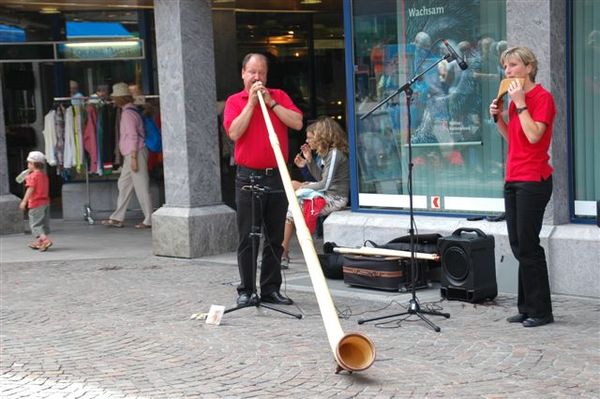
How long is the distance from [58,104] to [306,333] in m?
9.34

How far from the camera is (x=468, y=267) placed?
26.2 feet

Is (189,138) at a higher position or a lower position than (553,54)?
lower

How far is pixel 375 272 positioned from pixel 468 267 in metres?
1.02

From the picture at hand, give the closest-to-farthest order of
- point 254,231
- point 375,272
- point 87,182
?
point 254,231, point 375,272, point 87,182

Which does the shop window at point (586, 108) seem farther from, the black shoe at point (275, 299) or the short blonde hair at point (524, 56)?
the black shoe at point (275, 299)

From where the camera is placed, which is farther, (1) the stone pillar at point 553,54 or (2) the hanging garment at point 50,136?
(2) the hanging garment at point 50,136

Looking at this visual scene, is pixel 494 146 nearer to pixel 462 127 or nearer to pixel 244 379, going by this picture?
pixel 462 127

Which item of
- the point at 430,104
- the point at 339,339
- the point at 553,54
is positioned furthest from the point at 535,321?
the point at 430,104

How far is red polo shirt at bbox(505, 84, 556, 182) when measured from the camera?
23.2 feet

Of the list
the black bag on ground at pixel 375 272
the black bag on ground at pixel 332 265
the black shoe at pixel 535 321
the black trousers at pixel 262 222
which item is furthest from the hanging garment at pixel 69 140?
the black shoe at pixel 535 321

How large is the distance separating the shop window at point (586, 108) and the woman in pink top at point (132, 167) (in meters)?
7.11

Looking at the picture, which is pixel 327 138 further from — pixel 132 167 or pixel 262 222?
pixel 132 167

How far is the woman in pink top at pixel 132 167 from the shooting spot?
1418 cm

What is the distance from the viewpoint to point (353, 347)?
592cm
